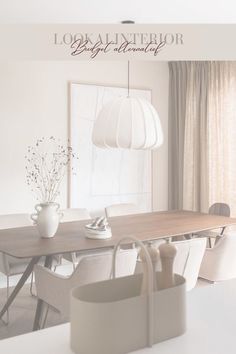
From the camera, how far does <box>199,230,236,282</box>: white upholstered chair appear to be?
130 inches

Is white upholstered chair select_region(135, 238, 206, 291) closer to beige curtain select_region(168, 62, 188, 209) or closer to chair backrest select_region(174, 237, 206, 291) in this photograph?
chair backrest select_region(174, 237, 206, 291)

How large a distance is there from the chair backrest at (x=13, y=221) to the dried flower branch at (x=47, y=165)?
71 cm

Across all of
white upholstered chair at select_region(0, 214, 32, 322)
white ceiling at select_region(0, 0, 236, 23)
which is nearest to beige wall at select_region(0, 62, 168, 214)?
white upholstered chair at select_region(0, 214, 32, 322)

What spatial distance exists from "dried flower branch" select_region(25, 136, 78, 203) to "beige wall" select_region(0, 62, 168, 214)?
73 millimetres

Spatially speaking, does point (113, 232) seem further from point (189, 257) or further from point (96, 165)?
point (96, 165)

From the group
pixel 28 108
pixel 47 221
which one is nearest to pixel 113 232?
pixel 47 221

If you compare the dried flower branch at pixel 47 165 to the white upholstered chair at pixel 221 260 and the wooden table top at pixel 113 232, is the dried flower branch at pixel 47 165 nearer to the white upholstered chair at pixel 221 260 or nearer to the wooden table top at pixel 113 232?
the wooden table top at pixel 113 232

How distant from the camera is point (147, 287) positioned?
1131 mm

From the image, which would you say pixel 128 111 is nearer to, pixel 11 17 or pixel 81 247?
pixel 81 247

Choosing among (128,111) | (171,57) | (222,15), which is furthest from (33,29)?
(222,15)

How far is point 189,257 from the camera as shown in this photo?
292cm

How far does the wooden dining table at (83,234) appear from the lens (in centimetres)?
286

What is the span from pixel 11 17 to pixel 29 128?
1.21 metres

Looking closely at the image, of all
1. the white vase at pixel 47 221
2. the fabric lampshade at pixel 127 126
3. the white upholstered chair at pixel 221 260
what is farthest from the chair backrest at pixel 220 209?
the white vase at pixel 47 221
